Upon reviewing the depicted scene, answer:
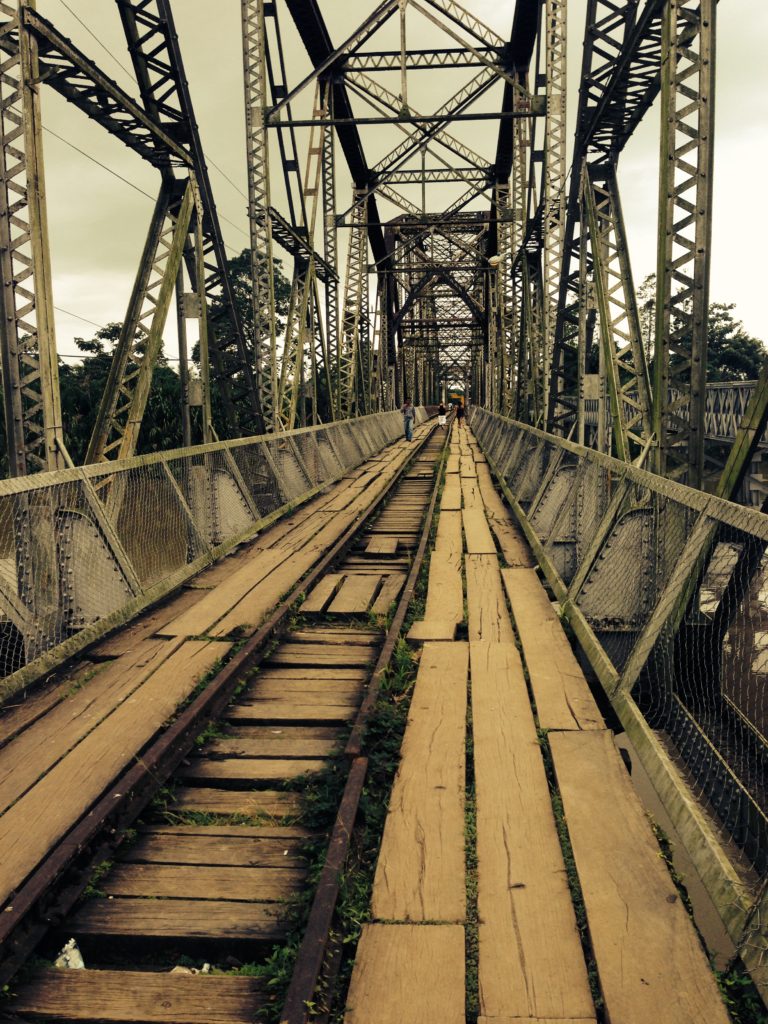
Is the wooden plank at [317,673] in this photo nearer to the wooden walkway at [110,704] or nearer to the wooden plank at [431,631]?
the wooden walkway at [110,704]

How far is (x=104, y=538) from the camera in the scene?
6.30 m

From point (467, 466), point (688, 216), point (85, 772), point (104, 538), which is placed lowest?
point (85, 772)

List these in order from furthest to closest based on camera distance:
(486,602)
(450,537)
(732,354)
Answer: (732,354), (450,537), (486,602)

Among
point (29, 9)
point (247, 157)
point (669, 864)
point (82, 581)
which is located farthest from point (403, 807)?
point (247, 157)

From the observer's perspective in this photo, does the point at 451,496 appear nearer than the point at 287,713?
No

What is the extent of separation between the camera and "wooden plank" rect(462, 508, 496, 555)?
31.4ft

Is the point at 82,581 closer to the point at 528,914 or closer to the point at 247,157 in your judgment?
the point at 528,914

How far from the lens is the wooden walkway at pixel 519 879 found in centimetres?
241

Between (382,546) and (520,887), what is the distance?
7.10 metres

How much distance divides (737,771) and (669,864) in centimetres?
109

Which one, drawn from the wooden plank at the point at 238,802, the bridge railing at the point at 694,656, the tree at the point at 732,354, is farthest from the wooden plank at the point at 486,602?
the tree at the point at 732,354

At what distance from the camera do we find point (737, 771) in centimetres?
398

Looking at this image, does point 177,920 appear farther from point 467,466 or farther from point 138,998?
point 467,466

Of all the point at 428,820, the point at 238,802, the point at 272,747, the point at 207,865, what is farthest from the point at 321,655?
the point at 207,865
